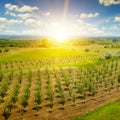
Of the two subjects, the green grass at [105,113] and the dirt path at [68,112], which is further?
the dirt path at [68,112]

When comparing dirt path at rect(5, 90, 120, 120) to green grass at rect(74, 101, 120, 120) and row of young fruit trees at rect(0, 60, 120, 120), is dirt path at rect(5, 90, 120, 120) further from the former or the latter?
green grass at rect(74, 101, 120, 120)

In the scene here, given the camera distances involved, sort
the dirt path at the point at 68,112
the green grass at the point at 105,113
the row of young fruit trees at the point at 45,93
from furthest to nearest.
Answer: the row of young fruit trees at the point at 45,93
the dirt path at the point at 68,112
the green grass at the point at 105,113

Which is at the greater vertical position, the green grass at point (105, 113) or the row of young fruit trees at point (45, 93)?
the row of young fruit trees at point (45, 93)

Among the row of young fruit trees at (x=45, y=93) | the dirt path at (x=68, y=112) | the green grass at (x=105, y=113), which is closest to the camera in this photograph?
the green grass at (x=105, y=113)

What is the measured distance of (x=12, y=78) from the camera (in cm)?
3703

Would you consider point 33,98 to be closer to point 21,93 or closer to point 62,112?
point 21,93

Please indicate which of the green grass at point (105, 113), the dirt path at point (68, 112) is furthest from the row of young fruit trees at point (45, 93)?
the green grass at point (105, 113)

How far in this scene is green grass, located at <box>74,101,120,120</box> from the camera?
21406mm

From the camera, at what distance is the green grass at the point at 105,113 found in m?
21.4

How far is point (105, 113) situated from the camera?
2239 centimetres

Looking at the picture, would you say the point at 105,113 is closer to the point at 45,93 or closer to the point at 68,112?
the point at 68,112

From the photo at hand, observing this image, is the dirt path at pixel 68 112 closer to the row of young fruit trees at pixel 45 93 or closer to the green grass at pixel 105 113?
the row of young fruit trees at pixel 45 93

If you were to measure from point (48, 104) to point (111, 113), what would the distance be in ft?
23.1

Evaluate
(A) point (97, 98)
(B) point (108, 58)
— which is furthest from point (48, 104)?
(B) point (108, 58)
